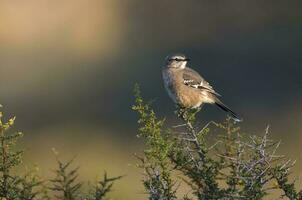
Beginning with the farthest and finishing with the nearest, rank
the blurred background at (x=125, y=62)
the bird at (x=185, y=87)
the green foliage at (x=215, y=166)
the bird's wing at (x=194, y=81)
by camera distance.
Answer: the blurred background at (x=125, y=62) < the bird's wing at (x=194, y=81) < the bird at (x=185, y=87) < the green foliage at (x=215, y=166)

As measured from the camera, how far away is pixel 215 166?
3391 millimetres

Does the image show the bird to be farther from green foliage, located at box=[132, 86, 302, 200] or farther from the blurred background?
the blurred background

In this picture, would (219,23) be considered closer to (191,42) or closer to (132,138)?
(191,42)

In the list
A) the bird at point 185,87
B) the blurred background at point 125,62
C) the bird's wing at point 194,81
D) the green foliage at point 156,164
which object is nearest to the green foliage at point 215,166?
the green foliage at point 156,164

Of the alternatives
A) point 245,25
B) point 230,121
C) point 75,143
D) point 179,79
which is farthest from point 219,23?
point 230,121

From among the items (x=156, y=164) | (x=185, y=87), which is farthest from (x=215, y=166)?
(x=185, y=87)

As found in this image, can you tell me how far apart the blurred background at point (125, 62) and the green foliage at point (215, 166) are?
10.9 metres

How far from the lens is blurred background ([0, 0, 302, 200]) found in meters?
16.4

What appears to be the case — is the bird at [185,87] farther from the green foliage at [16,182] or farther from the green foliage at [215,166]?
the green foliage at [16,182]

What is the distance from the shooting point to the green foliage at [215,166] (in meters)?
3.24

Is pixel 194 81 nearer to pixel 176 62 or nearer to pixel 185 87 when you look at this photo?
pixel 185 87

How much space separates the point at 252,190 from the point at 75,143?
39.7ft

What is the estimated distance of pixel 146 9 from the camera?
23297mm

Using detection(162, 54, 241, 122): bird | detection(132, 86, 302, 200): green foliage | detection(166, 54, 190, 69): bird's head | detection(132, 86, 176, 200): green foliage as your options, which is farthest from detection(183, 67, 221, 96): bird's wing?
detection(132, 86, 176, 200): green foliage
